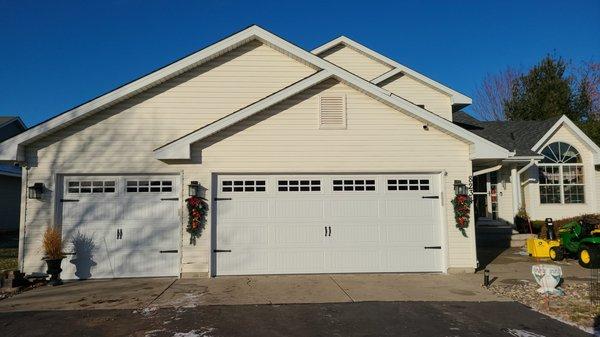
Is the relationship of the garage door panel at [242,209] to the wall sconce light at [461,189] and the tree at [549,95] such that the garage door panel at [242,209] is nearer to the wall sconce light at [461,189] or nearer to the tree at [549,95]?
the wall sconce light at [461,189]

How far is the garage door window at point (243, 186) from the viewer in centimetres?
1047

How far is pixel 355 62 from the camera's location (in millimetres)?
17312

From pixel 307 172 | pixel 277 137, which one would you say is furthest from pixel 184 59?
pixel 307 172

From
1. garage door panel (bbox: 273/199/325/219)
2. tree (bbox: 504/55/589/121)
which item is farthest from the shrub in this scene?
tree (bbox: 504/55/589/121)

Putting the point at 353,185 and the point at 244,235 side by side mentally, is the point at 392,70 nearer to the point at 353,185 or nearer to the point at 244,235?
the point at 353,185

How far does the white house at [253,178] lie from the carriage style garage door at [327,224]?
26mm

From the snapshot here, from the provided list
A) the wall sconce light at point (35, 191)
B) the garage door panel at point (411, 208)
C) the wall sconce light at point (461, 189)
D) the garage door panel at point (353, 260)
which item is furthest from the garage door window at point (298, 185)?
the wall sconce light at point (35, 191)

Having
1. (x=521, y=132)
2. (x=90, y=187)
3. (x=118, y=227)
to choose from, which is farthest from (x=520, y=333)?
(x=521, y=132)

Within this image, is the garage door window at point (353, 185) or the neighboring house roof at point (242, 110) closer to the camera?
the neighboring house roof at point (242, 110)

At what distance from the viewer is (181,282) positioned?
380 inches

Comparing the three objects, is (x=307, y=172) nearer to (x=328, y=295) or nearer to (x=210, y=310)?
(x=328, y=295)

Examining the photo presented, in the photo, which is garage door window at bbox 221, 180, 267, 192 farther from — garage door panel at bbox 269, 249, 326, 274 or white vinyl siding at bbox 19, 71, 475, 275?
garage door panel at bbox 269, 249, 326, 274

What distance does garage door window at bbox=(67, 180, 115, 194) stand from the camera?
34.0ft

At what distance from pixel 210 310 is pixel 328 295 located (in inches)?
92.1
